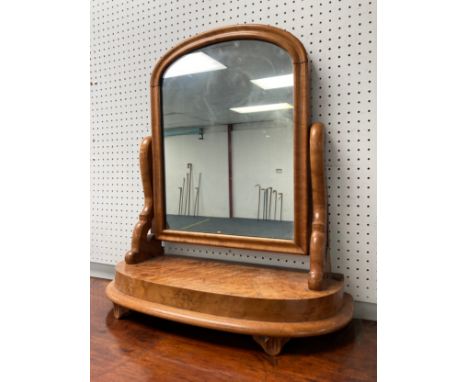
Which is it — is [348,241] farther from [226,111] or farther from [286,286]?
[226,111]

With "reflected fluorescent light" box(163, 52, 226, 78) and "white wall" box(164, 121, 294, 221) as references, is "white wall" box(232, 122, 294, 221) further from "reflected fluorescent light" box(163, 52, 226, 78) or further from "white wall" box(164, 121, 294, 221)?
"reflected fluorescent light" box(163, 52, 226, 78)

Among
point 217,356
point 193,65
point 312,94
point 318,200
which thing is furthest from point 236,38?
point 217,356

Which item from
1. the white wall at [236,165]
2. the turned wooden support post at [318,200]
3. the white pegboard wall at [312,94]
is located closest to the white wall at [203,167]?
the white wall at [236,165]

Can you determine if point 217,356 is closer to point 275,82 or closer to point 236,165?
point 236,165

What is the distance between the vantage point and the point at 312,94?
810mm

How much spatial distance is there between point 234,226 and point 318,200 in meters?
0.24

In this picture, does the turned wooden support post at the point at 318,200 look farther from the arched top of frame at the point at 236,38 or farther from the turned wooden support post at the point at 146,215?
the turned wooden support post at the point at 146,215

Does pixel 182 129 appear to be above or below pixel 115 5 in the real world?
below

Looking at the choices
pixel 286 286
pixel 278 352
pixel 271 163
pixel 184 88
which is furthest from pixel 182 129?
pixel 278 352

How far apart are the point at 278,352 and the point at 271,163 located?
16.8 inches

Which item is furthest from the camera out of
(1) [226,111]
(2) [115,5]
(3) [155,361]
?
(2) [115,5]

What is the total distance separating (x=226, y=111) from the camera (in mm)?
871

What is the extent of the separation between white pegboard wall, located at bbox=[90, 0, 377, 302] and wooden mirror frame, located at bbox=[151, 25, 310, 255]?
7cm

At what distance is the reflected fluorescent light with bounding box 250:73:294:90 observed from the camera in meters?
0.78
